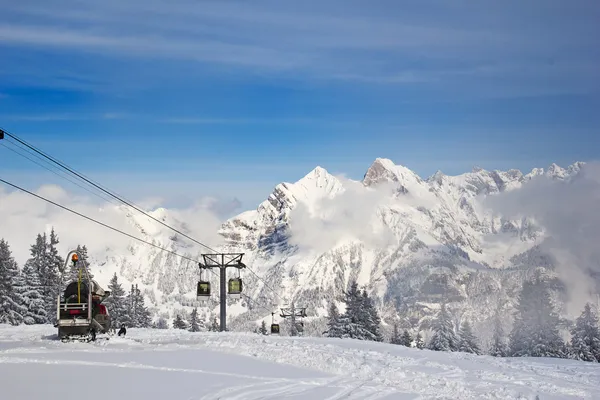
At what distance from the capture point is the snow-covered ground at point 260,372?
56.8 feet

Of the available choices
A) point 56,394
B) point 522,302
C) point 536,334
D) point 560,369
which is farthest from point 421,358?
point 522,302

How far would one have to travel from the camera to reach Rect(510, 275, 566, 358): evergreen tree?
67.9 meters

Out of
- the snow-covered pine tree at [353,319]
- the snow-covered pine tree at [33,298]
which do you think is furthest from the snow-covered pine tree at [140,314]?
the snow-covered pine tree at [353,319]

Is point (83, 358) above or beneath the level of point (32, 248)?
beneath

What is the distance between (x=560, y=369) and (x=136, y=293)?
77.1 metres

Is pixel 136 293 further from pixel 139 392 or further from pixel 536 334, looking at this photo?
pixel 139 392

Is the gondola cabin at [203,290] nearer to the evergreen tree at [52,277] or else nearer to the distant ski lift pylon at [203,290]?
the distant ski lift pylon at [203,290]

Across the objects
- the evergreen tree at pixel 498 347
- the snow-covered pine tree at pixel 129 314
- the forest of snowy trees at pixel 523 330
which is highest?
the snow-covered pine tree at pixel 129 314

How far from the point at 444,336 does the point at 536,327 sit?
1353cm

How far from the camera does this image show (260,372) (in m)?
21.8

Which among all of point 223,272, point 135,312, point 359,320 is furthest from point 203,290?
point 135,312

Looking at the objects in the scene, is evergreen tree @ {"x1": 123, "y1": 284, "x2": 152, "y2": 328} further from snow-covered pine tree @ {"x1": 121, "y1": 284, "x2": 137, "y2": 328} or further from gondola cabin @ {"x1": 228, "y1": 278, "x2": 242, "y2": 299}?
gondola cabin @ {"x1": 228, "y1": 278, "x2": 242, "y2": 299}

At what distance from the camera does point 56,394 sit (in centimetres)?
1548

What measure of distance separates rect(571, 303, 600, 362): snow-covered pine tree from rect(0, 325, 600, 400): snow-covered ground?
37171 millimetres
